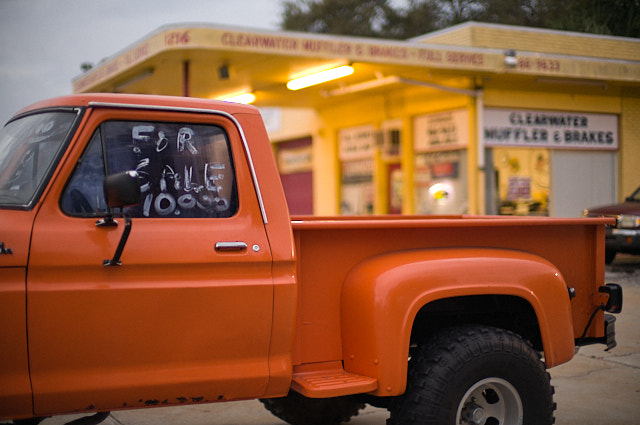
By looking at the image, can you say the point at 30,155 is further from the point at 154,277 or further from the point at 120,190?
the point at 154,277

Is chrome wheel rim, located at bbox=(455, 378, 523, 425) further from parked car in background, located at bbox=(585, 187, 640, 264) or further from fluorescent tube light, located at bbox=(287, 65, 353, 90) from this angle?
fluorescent tube light, located at bbox=(287, 65, 353, 90)

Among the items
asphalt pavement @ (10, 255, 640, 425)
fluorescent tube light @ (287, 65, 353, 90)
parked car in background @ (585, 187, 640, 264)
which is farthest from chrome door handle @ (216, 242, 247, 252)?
fluorescent tube light @ (287, 65, 353, 90)

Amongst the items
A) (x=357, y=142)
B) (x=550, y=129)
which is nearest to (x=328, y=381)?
(x=550, y=129)

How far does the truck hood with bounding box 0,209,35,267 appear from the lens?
10.2ft

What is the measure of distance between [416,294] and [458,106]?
1422 cm

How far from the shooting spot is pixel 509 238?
4.23 m

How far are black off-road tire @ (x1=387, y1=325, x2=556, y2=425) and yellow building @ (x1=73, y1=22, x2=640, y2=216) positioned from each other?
9998mm

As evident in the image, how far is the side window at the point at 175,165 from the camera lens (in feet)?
11.3

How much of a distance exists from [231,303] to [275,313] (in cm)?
22

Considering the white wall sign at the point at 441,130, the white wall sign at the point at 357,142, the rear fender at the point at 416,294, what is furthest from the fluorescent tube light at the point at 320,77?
the rear fender at the point at 416,294

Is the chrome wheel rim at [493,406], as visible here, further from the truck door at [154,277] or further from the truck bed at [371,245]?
the truck door at [154,277]

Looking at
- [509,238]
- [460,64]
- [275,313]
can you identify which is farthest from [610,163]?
[275,313]

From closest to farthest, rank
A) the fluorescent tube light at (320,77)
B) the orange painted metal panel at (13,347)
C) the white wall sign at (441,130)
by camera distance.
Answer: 1. the orange painted metal panel at (13,347)
2. the fluorescent tube light at (320,77)
3. the white wall sign at (441,130)

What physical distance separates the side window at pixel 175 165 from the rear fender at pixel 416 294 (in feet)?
2.66
